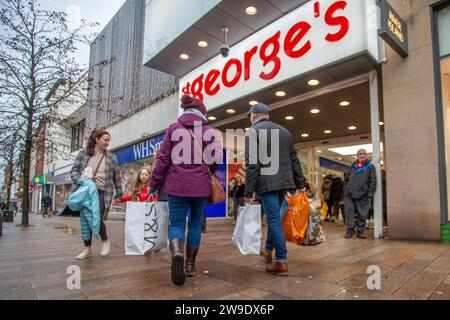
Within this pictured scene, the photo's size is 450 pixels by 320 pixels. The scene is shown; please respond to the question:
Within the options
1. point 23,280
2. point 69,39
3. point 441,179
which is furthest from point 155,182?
point 69,39

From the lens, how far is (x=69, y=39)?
437 inches

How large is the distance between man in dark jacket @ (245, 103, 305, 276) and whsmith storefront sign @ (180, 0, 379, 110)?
3581 millimetres

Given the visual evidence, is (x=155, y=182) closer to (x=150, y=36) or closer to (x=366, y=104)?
(x=366, y=104)

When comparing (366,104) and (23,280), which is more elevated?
(366,104)

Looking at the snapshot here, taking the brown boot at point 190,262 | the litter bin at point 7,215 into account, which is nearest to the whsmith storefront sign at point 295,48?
the brown boot at point 190,262

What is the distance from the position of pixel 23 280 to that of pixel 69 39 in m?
10.4

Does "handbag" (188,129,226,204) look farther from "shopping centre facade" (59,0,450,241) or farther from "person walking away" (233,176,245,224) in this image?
"person walking away" (233,176,245,224)

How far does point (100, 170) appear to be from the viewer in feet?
14.4

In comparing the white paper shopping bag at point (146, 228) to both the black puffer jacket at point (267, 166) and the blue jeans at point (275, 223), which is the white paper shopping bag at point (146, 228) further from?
the blue jeans at point (275, 223)

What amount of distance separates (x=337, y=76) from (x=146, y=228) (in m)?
5.40

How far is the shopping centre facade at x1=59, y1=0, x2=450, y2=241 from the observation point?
18.1 feet

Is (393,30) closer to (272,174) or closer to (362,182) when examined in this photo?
(362,182)

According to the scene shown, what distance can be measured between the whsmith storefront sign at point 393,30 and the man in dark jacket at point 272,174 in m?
3.32

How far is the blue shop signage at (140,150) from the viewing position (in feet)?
45.4
